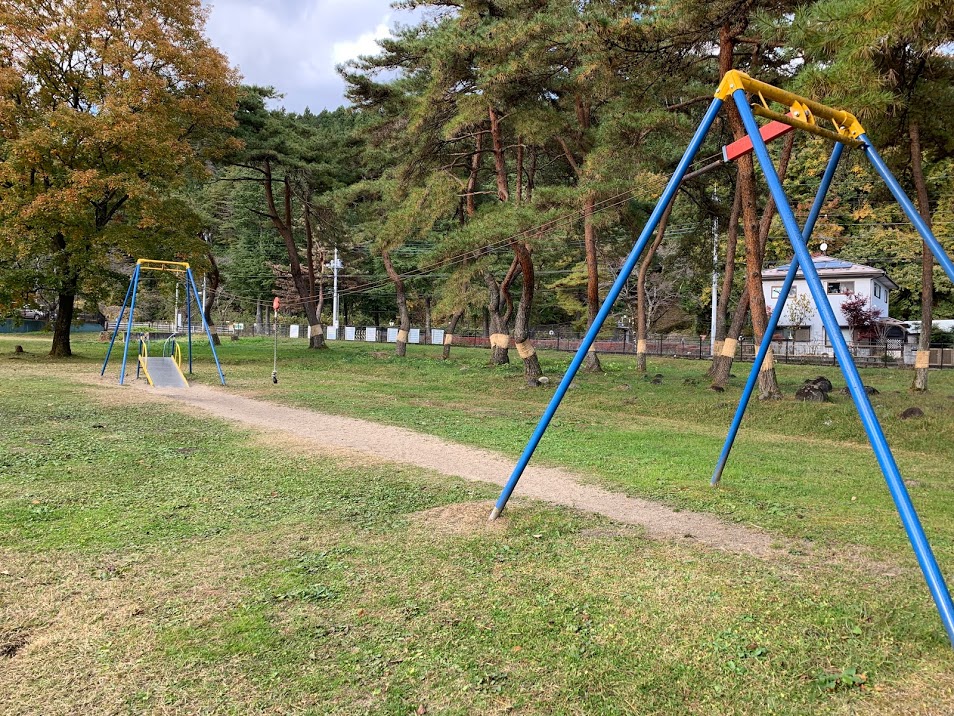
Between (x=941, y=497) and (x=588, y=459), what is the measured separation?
11.4 feet

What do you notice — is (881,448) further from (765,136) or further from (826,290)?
(826,290)

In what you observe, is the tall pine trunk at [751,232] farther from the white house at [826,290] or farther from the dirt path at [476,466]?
the white house at [826,290]

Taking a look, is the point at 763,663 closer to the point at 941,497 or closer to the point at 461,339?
the point at 941,497

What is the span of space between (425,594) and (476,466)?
367 cm

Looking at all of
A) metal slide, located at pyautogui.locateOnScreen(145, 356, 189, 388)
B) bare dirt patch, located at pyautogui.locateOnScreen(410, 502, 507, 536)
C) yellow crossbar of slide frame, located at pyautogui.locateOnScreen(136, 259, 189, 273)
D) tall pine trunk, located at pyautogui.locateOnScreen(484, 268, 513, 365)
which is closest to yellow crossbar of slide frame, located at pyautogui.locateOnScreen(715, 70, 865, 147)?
bare dirt patch, located at pyautogui.locateOnScreen(410, 502, 507, 536)

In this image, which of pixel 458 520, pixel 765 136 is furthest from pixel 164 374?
pixel 765 136

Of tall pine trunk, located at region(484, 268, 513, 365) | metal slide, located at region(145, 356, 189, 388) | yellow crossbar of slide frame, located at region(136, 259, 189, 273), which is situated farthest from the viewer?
tall pine trunk, located at region(484, 268, 513, 365)

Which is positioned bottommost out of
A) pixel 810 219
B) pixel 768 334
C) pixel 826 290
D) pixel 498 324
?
pixel 768 334

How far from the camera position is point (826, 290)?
34.0 meters

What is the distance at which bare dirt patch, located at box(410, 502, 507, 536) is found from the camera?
486 cm

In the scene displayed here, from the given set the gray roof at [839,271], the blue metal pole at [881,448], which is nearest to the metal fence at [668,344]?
the gray roof at [839,271]

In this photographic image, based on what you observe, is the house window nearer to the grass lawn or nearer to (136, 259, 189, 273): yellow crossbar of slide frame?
the grass lawn

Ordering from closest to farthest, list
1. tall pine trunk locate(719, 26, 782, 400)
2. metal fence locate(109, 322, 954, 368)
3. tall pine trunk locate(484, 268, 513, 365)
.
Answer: tall pine trunk locate(719, 26, 782, 400) → tall pine trunk locate(484, 268, 513, 365) → metal fence locate(109, 322, 954, 368)

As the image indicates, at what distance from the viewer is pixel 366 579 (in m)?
3.89
